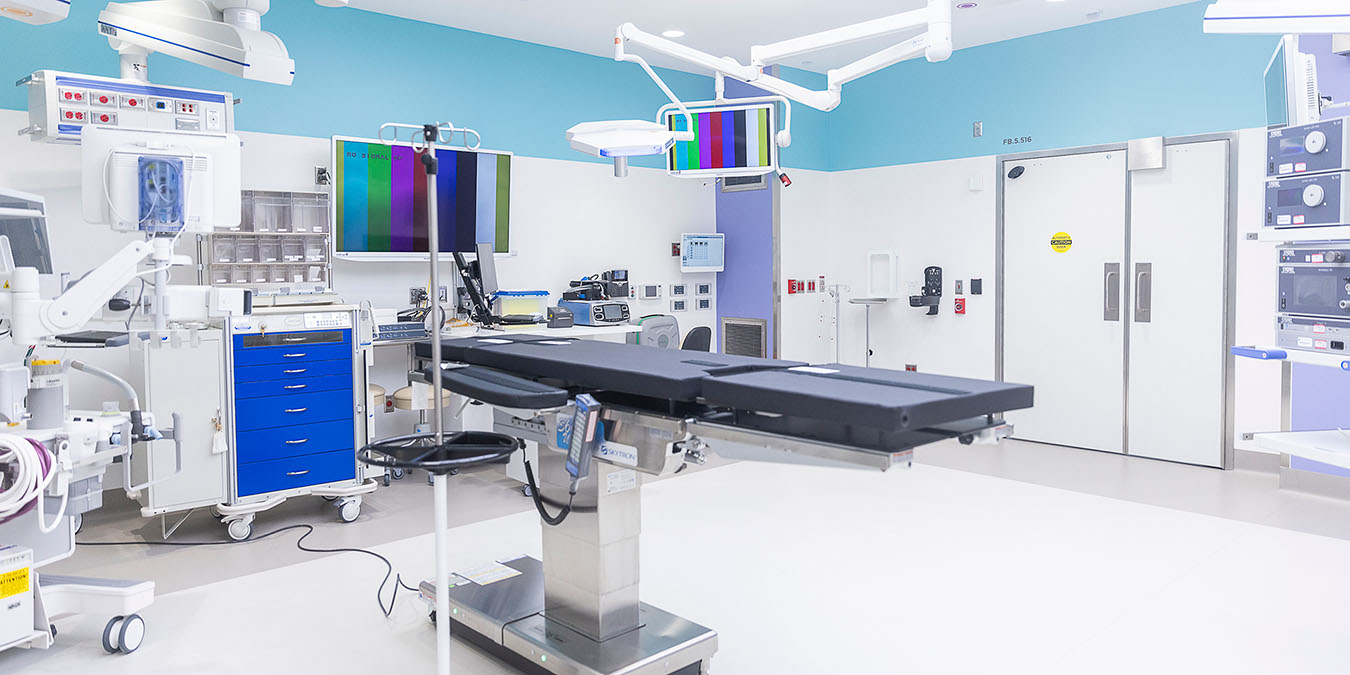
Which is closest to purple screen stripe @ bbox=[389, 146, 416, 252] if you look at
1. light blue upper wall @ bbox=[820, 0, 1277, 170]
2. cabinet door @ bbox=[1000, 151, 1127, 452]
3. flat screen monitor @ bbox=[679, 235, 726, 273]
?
flat screen monitor @ bbox=[679, 235, 726, 273]

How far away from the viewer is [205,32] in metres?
3.55

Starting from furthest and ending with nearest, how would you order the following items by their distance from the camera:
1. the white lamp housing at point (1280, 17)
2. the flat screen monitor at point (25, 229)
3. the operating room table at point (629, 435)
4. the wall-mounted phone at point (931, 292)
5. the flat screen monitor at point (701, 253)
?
the flat screen monitor at point (701, 253), the wall-mounted phone at point (931, 292), the white lamp housing at point (1280, 17), the flat screen monitor at point (25, 229), the operating room table at point (629, 435)

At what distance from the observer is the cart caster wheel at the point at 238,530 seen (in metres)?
4.19

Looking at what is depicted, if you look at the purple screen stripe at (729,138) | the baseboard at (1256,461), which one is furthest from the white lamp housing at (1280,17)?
the baseboard at (1256,461)

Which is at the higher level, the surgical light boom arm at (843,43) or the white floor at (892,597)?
the surgical light boom arm at (843,43)

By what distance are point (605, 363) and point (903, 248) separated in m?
5.22

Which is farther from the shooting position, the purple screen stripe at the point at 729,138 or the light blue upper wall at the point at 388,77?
the light blue upper wall at the point at 388,77

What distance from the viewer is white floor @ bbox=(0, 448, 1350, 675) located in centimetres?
291

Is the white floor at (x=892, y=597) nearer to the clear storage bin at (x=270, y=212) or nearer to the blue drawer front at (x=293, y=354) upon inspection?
the blue drawer front at (x=293, y=354)

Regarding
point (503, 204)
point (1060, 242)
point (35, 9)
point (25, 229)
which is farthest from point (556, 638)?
point (1060, 242)

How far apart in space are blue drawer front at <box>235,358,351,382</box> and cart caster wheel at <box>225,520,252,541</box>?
69 centimetres

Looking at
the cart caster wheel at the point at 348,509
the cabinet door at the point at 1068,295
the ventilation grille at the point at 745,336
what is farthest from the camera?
the ventilation grille at the point at 745,336

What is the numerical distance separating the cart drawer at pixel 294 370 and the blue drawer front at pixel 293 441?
0.26 meters

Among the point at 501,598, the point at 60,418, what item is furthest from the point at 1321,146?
the point at 60,418
